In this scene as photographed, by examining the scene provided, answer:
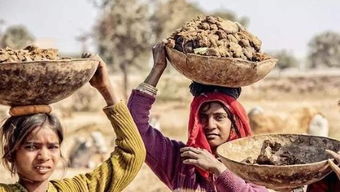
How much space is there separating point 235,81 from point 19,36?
5665 cm

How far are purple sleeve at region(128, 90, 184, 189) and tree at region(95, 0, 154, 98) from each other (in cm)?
2670

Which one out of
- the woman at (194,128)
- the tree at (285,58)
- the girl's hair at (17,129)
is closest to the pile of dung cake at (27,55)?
the girl's hair at (17,129)

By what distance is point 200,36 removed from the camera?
404 cm

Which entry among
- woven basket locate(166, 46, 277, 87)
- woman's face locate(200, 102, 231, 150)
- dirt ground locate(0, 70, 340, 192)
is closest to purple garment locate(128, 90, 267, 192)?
woman's face locate(200, 102, 231, 150)

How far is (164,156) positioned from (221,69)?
731 mm

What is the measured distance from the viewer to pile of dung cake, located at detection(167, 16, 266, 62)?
3936mm

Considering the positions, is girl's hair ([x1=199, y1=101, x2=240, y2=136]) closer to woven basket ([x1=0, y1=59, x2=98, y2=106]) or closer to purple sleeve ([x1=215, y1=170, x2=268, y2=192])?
purple sleeve ([x1=215, y1=170, x2=268, y2=192])

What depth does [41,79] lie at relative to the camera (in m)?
3.02

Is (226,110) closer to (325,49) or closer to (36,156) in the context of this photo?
(36,156)

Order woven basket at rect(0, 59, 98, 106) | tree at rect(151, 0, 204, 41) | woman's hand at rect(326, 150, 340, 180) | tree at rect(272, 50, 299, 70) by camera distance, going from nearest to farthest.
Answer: woven basket at rect(0, 59, 98, 106) < woman's hand at rect(326, 150, 340, 180) < tree at rect(151, 0, 204, 41) < tree at rect(272, 50, 299, 70)

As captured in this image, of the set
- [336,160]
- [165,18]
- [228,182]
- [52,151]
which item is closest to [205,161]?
[228,182]

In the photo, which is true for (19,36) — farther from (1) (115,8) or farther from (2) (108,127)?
(2) (108,127)

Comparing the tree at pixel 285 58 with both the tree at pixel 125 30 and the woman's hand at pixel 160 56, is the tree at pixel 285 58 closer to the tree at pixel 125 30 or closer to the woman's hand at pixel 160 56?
the tree at pixel 125 30

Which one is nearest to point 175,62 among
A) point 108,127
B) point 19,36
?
point 108,127
